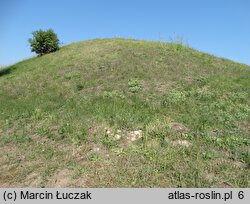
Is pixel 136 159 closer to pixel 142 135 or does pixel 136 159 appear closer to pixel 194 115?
pixel 142 135

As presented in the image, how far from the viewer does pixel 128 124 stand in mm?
12641

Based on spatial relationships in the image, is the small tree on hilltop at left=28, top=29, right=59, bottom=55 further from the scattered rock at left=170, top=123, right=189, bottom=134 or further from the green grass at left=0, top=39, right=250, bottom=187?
the scattered rock at left=170, top=123, right=189, bottom=134

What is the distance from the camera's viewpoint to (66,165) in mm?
10523

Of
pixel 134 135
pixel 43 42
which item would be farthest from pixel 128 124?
pixel 43 42

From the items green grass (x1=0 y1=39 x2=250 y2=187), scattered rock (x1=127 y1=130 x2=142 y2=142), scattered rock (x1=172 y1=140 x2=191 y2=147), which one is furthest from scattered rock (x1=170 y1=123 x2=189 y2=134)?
scattered rock (x1=127 y1=130 x2=142 y2=142)

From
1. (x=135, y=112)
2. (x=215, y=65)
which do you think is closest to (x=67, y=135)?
(x=135, y=112)

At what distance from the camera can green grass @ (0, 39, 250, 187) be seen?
9922 millimetres

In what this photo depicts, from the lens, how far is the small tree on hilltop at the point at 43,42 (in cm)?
2955

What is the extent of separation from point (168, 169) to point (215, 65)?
13203mm

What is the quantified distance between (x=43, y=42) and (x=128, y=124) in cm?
1917

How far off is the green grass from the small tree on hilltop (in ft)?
24.3

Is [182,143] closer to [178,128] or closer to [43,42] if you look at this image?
[178,128]

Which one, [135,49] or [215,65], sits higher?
[135,49]
